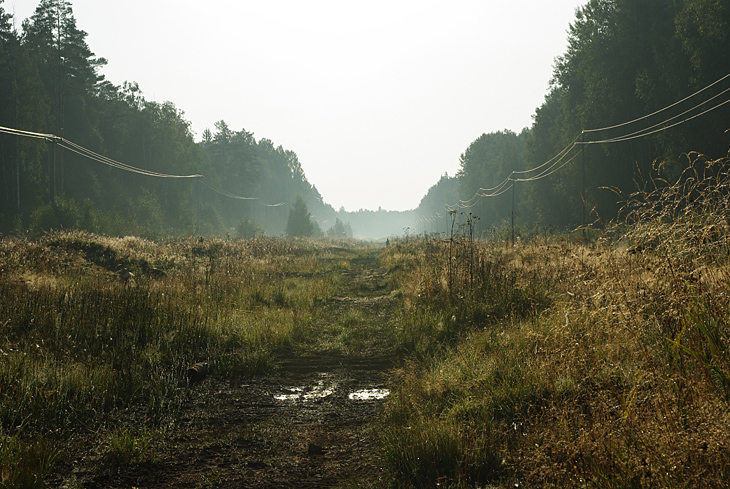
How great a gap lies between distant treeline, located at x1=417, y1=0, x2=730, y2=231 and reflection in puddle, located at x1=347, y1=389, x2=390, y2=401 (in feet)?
49.3

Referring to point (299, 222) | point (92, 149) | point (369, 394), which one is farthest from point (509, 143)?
point (369, 394)

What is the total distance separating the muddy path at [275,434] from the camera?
3160 millimetres

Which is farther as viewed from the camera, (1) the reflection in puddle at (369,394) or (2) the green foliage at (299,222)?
(2) the green foliage at (299,222)

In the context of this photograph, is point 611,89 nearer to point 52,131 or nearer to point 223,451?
point 223,451

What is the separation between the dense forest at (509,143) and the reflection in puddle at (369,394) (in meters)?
8.02

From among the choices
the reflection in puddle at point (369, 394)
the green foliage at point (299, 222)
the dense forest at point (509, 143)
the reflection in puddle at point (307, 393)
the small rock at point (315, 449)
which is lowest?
the reflection in puddle at point (307, 393)

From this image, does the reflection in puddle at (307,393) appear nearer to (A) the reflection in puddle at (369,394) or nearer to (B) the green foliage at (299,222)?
(A) the reflection in puddle at (369,394)

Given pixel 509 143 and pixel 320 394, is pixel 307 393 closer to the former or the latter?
pixel 320 394

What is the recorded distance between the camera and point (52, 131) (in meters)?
40.9

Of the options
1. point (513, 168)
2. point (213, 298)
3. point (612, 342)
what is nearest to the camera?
point (612, 342)

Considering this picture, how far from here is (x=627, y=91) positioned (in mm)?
31594

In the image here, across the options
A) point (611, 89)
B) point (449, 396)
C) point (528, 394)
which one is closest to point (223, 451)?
point (449, 396)

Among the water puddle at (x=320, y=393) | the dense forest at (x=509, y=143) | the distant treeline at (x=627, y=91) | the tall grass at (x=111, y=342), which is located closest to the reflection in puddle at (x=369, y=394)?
the water puddle at (x=320, y=393)

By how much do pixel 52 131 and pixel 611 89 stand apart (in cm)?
4893
